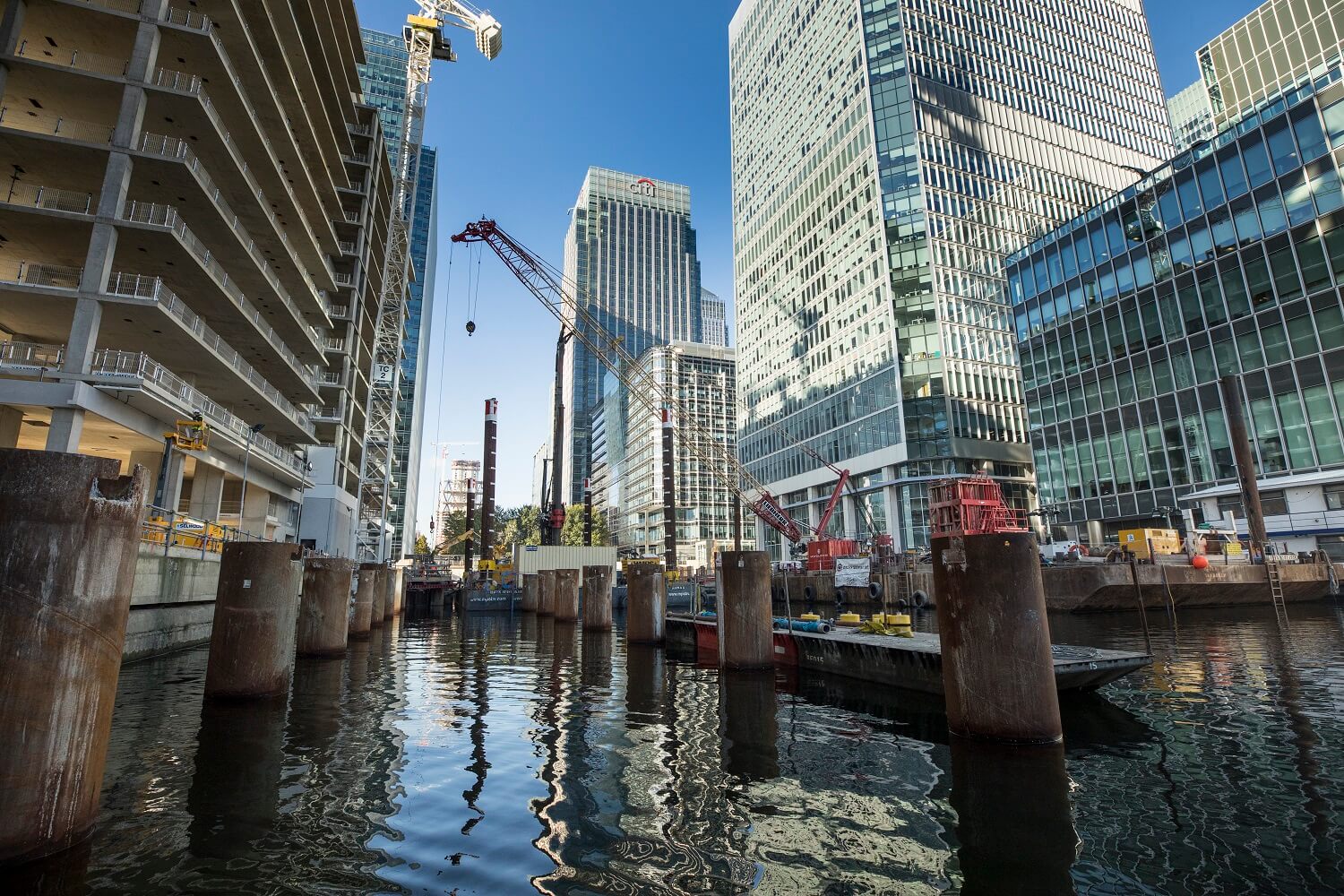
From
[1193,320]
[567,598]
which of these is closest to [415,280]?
[567,598]

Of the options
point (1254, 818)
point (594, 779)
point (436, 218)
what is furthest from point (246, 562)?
point (436, 218)

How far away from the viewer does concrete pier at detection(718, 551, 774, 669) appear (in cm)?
2095

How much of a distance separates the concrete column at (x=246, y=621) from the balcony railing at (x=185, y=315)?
25939mm

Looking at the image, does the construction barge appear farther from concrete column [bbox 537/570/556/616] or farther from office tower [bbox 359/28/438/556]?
office tower [bbox 359/28/438/556]

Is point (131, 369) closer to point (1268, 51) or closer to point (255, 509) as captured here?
point (255, 509)

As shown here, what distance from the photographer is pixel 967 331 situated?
274 feet

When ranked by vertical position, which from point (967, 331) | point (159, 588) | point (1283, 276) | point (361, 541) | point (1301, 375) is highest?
point (967, 331)

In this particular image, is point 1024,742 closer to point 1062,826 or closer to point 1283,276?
point 1062,826

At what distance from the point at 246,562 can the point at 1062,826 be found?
16.4m

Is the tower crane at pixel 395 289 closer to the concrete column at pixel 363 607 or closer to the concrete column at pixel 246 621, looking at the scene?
the concrete column at pixel 363 607

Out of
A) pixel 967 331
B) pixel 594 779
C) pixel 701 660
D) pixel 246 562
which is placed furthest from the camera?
pixel 967 331

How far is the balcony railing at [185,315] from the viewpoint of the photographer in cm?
3409

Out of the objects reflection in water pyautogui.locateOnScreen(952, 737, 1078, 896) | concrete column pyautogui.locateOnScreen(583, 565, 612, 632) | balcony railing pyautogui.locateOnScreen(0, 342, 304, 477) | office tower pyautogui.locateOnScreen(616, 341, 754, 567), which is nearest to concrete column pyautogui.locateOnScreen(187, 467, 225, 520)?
balcony railing pyautogui.locateOnScreen(0, 342, 304, 477)

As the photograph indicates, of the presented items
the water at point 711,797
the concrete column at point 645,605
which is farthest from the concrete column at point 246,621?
the concrete column at point 645,605
